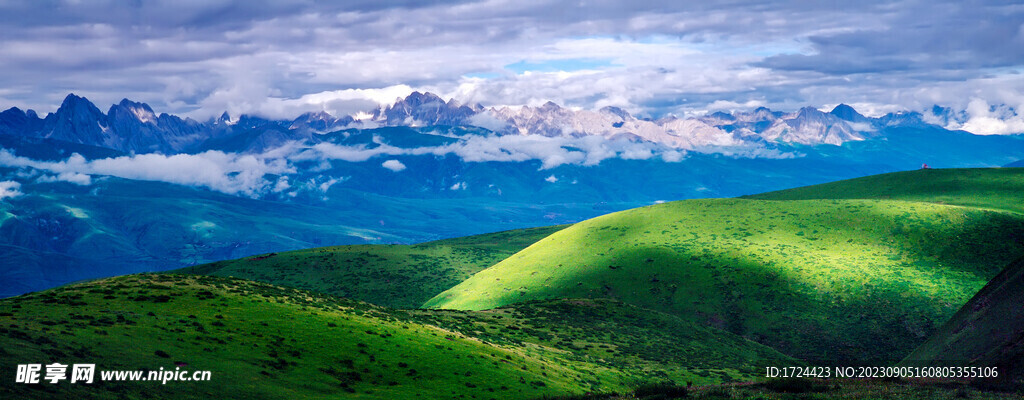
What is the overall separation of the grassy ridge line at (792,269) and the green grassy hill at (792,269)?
24 centimetres

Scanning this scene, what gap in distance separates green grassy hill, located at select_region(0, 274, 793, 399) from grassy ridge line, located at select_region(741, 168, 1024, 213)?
117 m

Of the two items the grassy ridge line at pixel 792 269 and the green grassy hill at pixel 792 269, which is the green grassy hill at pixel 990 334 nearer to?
the grassy ridge line at pixel 792 269

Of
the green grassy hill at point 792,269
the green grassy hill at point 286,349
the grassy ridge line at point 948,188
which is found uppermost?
the grassy ridge line at point 948,188

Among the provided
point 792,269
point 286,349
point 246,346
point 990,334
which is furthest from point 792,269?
point 246,346

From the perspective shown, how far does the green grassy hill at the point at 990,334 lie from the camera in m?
34.2

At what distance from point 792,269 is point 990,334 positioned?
82787 millimetres

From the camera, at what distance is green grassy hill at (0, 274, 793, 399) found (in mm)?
34688

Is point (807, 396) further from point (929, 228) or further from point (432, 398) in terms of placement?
point (929, 228)

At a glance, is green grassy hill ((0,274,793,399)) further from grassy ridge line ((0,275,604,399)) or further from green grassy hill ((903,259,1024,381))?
green grassy hill ((903,259,1024,381))

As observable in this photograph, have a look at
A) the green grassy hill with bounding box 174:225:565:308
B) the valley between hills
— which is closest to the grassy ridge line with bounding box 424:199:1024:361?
the valley between hills

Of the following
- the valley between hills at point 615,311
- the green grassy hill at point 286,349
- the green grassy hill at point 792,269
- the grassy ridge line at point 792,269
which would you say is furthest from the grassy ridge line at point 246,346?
the grassy ridge line at point 792,269

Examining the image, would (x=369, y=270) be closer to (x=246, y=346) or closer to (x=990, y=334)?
(x=246, y=346)

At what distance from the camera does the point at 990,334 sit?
36969 mm

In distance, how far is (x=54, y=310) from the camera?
42.1 metres
